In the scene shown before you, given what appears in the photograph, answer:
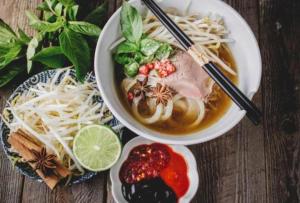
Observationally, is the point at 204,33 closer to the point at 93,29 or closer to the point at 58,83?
the point at 93,29

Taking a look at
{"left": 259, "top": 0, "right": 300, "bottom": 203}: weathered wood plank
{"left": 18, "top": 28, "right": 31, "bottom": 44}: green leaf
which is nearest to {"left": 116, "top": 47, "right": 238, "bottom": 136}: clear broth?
{"left": 259, "top": 0, "right": 300, "bottom": 203}: weathered wood plank

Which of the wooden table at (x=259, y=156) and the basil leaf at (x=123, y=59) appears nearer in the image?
the basil leaf at (x=123, y=59)

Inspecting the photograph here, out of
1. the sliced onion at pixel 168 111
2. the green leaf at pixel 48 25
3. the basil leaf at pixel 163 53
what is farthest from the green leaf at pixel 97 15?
the sliced onion at pixel 168 111

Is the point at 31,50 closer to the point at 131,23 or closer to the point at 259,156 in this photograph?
the point at 131,23

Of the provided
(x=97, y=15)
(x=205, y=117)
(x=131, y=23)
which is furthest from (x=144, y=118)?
(x=97, y=15)

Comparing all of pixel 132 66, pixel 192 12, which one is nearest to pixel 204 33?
pixel 192 12

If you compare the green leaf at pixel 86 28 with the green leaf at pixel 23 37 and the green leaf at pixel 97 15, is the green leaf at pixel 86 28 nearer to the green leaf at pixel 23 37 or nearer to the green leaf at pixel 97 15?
the green leaf at pixel 97 15
